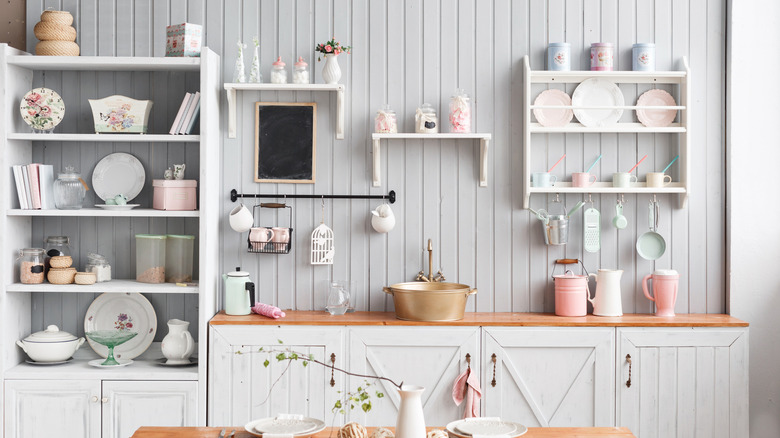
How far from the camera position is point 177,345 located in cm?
347

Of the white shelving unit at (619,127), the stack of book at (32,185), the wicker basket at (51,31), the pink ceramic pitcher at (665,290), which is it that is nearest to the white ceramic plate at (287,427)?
the white shelving unit at (619,127)

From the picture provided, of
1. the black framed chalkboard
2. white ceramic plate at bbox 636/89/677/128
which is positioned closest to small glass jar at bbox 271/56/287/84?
the black framed chalkboard

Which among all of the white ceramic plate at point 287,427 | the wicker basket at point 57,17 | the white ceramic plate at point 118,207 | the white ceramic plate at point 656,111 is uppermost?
the wicker basket at point 57,17

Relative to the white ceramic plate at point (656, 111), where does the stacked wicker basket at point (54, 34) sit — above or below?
above

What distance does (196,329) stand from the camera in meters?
3.70

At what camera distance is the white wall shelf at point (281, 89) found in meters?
3.52

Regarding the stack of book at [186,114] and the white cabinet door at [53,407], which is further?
the stack of book at [186,114]

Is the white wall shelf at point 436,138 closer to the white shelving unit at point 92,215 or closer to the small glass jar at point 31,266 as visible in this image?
the white shelving unit at point 92,215

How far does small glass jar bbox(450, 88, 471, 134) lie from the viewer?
11.6 feet

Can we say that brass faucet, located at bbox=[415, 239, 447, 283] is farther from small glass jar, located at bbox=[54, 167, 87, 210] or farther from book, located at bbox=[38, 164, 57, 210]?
book, located at bbox=[38, 164, 57, 210]

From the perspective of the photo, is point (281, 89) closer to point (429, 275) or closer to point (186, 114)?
point (186, 114)

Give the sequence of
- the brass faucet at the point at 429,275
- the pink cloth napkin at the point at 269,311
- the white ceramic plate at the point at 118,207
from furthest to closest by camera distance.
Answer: the brass faucet at the point at 429,275 → the white ceramic plate at the point at 118,207 → the pink cloth napkin at the point at 269,311

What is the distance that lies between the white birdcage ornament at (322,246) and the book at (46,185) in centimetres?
125

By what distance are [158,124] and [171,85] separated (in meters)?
0.21
